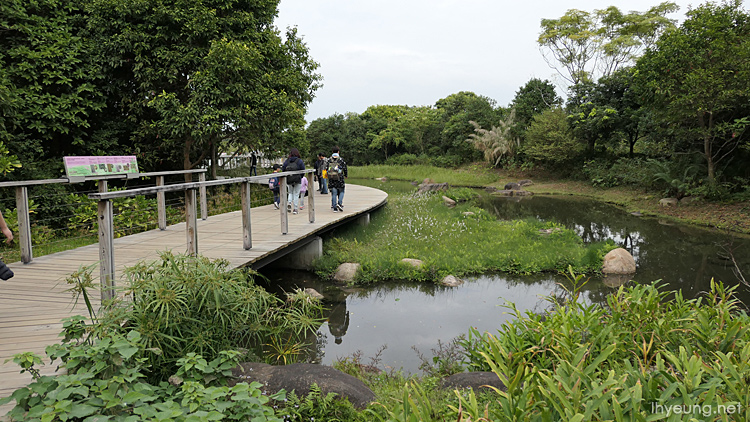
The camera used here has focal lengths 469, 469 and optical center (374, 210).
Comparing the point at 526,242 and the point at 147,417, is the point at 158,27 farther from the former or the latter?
the point at 147,417

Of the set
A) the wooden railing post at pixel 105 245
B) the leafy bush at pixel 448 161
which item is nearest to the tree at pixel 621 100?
the leafy bush at pixel 448 161

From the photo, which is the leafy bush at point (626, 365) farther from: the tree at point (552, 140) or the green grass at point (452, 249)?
the tree at point (552, 140)

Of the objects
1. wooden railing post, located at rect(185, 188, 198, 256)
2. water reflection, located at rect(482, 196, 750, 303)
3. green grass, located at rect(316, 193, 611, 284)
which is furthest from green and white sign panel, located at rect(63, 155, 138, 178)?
water reflection, located at rect(482, 196, 750, 303)

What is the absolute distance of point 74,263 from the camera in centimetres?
622

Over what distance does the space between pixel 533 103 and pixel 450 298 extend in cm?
2787

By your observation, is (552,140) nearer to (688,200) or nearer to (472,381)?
(688,200)

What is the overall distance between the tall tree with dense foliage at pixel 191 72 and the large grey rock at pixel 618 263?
8721 mm

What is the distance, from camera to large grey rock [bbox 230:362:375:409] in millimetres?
3518

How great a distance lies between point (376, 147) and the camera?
44.8 m

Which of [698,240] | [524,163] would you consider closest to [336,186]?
[698,240]

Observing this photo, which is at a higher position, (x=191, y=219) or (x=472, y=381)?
(x=191, y=219)

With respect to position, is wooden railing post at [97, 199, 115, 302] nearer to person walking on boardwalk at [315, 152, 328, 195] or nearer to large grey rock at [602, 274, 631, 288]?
large grey rock at [602, 274, 631, 288]

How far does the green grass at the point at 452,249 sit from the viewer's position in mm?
8781

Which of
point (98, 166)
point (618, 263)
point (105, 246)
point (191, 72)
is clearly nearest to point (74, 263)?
point (98, 166)
